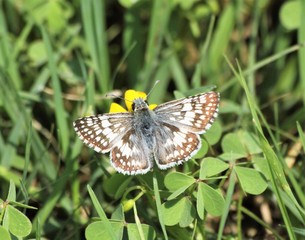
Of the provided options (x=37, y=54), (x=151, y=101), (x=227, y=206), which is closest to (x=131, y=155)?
(x=227, y=206)

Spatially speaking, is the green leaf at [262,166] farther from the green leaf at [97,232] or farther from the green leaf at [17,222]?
the green leaf at [17,222]

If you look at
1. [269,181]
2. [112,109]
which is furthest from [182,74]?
[269,181]

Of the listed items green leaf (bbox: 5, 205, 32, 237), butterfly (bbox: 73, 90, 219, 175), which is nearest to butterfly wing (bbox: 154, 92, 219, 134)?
butterfly (bbox: 73, 90, 219, 175)

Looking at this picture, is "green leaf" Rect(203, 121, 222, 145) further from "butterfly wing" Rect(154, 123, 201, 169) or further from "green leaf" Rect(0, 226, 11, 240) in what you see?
"green leaf" Rect(0, 226, 11, 240)

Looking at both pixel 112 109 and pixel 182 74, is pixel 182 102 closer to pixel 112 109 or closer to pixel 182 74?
pixel 112 109

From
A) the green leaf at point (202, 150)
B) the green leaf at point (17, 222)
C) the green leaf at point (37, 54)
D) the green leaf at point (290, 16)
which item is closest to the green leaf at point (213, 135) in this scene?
the green leaf at point (202, 150)

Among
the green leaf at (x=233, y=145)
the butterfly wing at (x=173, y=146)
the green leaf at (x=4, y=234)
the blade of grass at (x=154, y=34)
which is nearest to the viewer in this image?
the green leaf at (x=4, y=234)

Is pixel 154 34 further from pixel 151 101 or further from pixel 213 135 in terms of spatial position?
pixel 213 135
